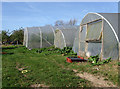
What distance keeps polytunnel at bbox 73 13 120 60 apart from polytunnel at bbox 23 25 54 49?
1022 cm

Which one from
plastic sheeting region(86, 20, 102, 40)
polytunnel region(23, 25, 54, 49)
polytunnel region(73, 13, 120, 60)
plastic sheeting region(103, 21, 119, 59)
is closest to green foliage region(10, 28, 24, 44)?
polytunnel region(23, 25, 54, 49)

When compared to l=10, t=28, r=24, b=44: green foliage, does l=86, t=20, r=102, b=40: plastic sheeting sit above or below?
below

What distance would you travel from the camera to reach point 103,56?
838 cm

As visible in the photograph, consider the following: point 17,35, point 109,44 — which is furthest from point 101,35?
point 17,35

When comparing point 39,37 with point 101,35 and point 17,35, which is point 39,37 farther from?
point 17,35

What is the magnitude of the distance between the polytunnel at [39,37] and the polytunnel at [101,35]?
33.5ft

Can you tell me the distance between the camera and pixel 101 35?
8.75 m

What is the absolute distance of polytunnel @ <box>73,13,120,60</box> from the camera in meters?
8.11

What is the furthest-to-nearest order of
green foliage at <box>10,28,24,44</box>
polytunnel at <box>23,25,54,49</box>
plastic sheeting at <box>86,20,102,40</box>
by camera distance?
green foliage at <box>10,28,24,44</box> < polytunnel at <box>23,25,54,49</box> < plastic sheeting at <box>86,20,102,40</box>

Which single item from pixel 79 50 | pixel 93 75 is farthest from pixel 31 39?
pixel 93 75

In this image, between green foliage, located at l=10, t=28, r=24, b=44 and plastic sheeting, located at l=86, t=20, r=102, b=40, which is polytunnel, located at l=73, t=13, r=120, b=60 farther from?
green foliage, located at l=10, t=28, r=24, b=44

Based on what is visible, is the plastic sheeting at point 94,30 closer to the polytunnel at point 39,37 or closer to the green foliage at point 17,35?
the polytunnel at point 39,37

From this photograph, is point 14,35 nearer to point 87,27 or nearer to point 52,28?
point 52,28

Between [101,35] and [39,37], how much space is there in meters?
13.3
